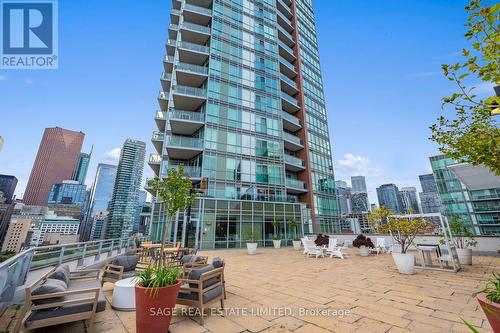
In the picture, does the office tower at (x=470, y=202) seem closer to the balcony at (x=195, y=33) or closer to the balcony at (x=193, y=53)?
the balcony at (x=193, y=53)

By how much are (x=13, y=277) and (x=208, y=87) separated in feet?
67.7

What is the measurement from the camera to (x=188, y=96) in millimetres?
21312

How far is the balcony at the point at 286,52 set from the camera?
99.2ft

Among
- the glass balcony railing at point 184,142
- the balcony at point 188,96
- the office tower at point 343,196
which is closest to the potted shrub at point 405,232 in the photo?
the glass balcony railing at point 184,142

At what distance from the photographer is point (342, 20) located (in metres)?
27.8

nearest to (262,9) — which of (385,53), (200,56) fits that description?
(200,56)

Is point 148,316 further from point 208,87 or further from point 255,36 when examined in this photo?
point 255,36

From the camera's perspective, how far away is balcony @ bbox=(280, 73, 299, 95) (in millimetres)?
28891

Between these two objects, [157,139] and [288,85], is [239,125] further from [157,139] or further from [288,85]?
[288,85]

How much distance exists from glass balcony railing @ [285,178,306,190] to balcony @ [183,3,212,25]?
21.7 metres

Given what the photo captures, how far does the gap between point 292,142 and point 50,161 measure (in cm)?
22452

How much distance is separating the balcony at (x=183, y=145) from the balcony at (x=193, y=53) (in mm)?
9960

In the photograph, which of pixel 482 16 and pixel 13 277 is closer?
pixel 482 16

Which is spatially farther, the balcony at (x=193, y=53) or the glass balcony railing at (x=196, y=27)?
the glass balcony railing at (x=196, y=27)
